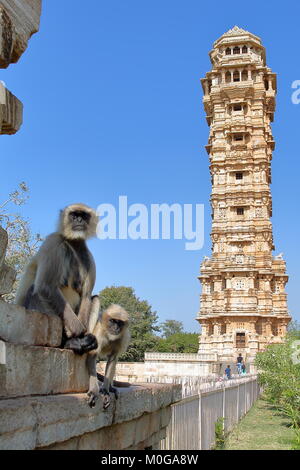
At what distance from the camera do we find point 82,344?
292 centimetres

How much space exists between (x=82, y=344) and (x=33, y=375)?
525 mm

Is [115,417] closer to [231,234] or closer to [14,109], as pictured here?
[14,109]

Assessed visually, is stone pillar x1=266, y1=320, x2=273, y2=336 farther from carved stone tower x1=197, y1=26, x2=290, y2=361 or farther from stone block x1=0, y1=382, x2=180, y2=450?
stone block x1=0, y1=382, x2=180, y2=450

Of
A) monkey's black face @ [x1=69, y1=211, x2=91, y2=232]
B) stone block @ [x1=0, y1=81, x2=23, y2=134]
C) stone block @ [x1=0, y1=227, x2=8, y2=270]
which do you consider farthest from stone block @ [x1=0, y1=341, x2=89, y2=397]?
stone block @ [x1=0, y1=81, x2=23, y2=134]

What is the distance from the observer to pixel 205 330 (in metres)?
36.8

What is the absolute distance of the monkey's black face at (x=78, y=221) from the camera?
3.28 meters

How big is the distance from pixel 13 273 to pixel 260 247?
3578 cm

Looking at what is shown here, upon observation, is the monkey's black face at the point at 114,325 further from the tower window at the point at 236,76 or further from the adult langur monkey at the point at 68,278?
the tower window at the point at 236,76

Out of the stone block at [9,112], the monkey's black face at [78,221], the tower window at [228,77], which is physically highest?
the tower window at [228,77]

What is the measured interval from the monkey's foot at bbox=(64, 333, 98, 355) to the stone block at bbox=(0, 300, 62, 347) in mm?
88

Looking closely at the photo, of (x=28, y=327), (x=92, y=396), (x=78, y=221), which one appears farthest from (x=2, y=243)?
(x=92, y=396)

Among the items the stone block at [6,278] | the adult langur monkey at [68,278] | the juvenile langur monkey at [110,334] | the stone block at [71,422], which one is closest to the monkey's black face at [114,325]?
the juvenile langur monkey at [110,334]

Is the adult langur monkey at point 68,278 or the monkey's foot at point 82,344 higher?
the adult langur monkey at point 68,278
